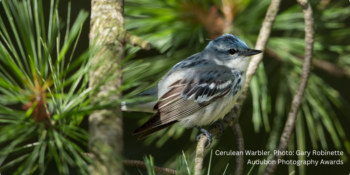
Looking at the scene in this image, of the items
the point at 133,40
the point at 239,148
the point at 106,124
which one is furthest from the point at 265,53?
the point at 106,124

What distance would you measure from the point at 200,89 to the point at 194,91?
4 centimetres

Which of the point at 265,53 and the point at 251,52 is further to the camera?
the point at 265,53

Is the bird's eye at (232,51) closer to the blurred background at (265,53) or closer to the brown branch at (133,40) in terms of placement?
the blurred background at (265,53)

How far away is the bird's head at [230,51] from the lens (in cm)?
215

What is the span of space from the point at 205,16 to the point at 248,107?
0.85m

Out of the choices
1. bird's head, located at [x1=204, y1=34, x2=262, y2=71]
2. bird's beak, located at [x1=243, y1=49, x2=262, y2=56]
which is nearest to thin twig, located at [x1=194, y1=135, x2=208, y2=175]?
bird's beak, located at [x1=243, y1=49, x2=262, y2=56]

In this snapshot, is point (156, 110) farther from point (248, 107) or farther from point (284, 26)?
point (284, 26)

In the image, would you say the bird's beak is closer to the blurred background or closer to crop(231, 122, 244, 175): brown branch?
the blurred background

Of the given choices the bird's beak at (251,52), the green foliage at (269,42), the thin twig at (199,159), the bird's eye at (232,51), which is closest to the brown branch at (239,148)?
the thin twig at (199,159)

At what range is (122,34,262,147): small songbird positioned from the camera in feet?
6.88

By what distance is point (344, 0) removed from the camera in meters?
2.42

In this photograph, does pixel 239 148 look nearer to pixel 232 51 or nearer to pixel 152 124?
pixel 152 124

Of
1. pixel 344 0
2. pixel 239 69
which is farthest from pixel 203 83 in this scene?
pixel 344 0

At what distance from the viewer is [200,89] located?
221 centimetres
